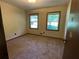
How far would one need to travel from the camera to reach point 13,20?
4574 mm

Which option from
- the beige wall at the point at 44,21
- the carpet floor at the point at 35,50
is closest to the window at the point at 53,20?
the beige wall at the point at 44,21

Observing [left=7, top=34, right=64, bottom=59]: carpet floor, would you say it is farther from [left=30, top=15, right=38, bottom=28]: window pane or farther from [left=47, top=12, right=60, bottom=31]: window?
[left=30, top=15, right=38, bottom=28]: window pane

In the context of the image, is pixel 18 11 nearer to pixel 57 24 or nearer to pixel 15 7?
pixel 15 7

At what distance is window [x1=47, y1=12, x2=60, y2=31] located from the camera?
4.49 meters

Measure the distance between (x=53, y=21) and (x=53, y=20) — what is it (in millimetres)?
69

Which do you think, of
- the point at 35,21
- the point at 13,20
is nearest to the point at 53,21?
the point at 35,21

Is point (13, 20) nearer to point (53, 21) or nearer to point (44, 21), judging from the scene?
point (44, 21)

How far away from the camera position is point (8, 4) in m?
4.14

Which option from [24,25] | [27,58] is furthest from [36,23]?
[27,58]

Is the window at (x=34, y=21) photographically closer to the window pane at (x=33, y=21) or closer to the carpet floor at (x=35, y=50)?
the window pane at (x=33, y=21)

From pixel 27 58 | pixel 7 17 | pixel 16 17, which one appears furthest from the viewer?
pixel 16 17

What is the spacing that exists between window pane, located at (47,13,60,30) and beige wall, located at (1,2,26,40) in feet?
7.09

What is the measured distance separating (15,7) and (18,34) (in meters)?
1.97

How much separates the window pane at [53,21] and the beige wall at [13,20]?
2.16 meters
